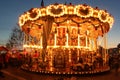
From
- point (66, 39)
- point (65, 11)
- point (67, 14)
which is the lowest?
point (66, 39)

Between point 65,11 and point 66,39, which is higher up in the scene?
point 65,11

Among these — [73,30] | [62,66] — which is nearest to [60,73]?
[62,66]

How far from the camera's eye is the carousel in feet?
49.9

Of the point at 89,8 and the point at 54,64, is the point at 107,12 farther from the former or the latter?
the point at 54,64

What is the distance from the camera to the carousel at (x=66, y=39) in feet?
49.9

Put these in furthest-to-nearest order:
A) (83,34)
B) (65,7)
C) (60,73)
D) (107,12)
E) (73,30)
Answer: (83,34) < (73,30) < (107,12) < (65,7) < (60,73)

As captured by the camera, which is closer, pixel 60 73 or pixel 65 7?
pixel 60 73

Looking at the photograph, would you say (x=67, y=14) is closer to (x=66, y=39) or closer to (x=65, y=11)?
(x=65, y=11)

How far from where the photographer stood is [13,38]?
4256cm

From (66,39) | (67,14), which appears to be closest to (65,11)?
(67,14)

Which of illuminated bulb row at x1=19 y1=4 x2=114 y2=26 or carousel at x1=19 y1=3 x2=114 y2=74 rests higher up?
illuminated bulb row at x1=19 y1=4 x2=114 y2=26

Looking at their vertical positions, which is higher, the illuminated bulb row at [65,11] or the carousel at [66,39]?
the illuminated bulb row at [65,11]

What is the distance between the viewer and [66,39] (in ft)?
57.9

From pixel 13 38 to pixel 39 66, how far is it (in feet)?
93.1
